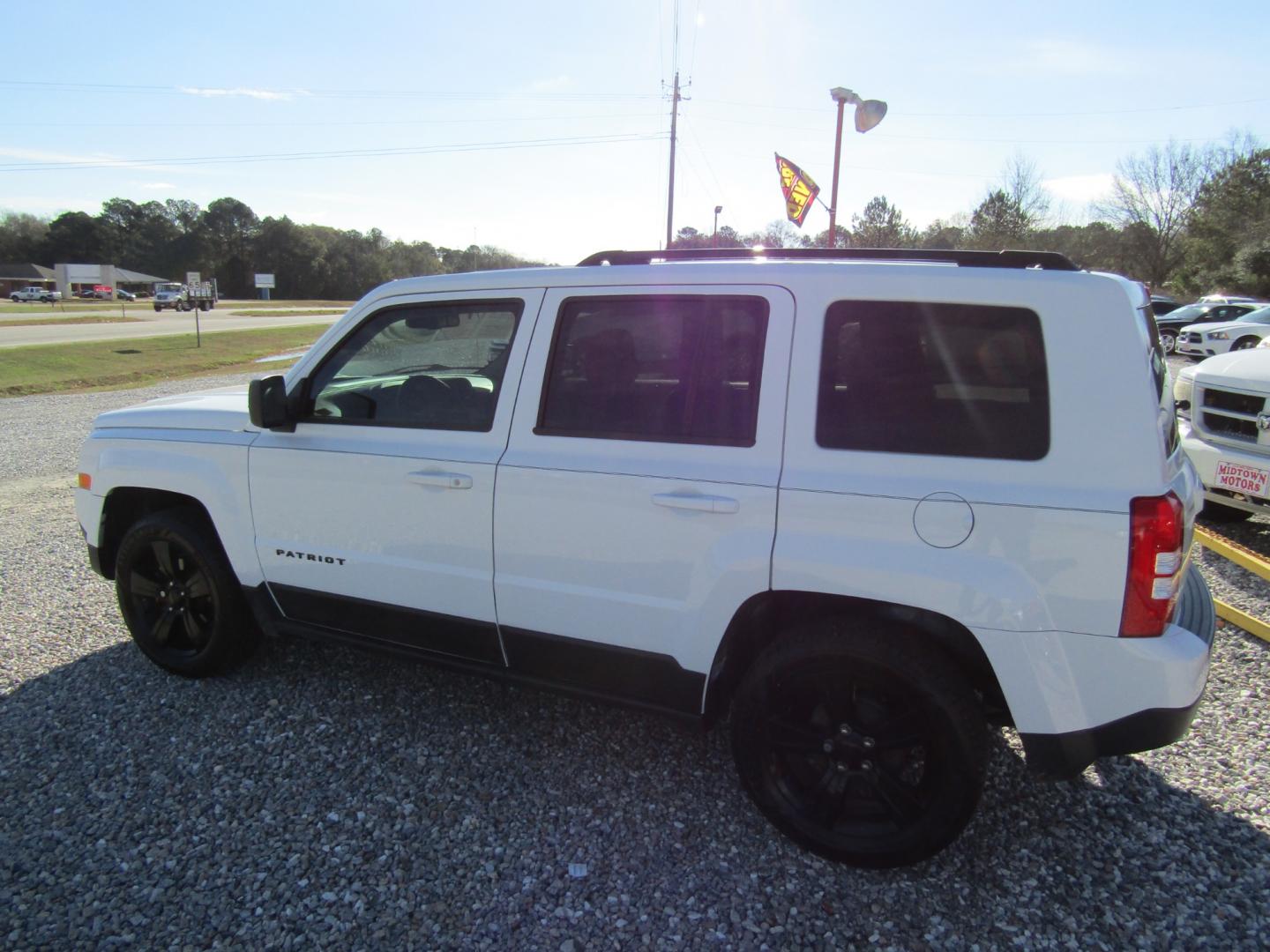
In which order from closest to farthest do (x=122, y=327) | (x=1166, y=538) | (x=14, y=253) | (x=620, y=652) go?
(x=1166, y=538) → (x=620, y=652) → (x=122, y=327) → (x=14, y=253)

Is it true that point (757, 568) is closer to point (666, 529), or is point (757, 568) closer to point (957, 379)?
point (666, 529)

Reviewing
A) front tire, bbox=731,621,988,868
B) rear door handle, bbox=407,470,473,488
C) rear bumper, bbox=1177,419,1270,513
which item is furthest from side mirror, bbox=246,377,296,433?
rear bumper, bbox=1177,419,1270,513

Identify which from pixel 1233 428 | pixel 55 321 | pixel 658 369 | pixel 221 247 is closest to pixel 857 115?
pixel 1233 428

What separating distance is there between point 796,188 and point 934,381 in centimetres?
1519

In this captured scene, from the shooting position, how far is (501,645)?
9.82 feet

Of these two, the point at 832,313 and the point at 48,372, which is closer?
the point at 832,313

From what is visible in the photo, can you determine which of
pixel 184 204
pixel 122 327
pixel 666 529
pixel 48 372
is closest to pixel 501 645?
pixel 666 529

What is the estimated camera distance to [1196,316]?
25938mm

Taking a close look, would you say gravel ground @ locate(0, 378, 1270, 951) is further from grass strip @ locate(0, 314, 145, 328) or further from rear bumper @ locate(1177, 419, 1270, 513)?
grass strip @ locate(0, 314, 145, 328)

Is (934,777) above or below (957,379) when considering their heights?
below


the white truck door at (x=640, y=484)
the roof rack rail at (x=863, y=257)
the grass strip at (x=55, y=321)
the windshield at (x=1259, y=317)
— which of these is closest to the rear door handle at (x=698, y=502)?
the white truck door at (x=640, y=484)

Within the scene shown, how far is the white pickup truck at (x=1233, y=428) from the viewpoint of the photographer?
193 inches

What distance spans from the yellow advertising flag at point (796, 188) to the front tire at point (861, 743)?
15156mm

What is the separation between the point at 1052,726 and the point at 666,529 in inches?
49.8
